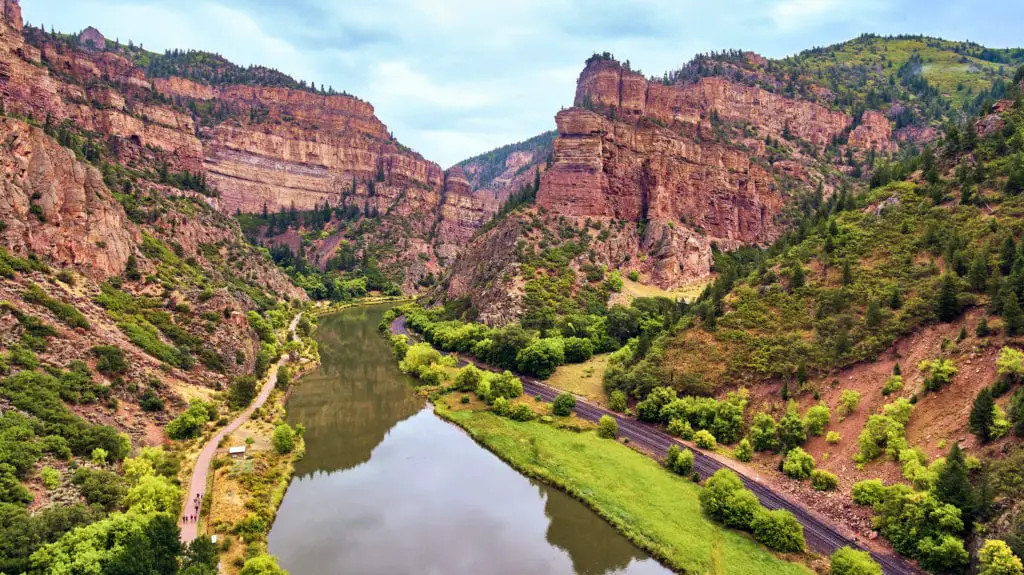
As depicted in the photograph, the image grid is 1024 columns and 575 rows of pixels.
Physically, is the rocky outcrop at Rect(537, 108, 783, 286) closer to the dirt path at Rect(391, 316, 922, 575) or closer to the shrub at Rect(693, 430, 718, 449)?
the dirt path at Rect(391, 316, 922, 575)

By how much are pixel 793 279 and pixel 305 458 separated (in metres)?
53.1

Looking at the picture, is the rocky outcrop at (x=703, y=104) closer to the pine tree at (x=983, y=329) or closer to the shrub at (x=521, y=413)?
the shrub at (x=521, y=413)

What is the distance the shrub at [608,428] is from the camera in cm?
5213

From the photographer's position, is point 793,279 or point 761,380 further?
point 793,279

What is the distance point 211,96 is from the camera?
18450 cm

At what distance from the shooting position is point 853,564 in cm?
2906

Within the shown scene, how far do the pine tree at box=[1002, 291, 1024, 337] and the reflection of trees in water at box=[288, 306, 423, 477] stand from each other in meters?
51.0

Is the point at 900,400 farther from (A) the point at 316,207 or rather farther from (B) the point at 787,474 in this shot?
(A) the point at 316,207

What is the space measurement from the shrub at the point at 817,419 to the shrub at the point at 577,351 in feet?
121

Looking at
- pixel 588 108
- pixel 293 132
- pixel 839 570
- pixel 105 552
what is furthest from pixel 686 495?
→ pixel 293 132

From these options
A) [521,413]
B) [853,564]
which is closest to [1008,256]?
[853,564]

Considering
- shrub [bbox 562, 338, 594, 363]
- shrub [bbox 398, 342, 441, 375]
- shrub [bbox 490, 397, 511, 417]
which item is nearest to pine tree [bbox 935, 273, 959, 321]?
shrub [bbox 490, 397, 511, 417]

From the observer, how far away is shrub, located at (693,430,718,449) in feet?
157

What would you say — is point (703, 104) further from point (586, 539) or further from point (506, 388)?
point (586, 539)
